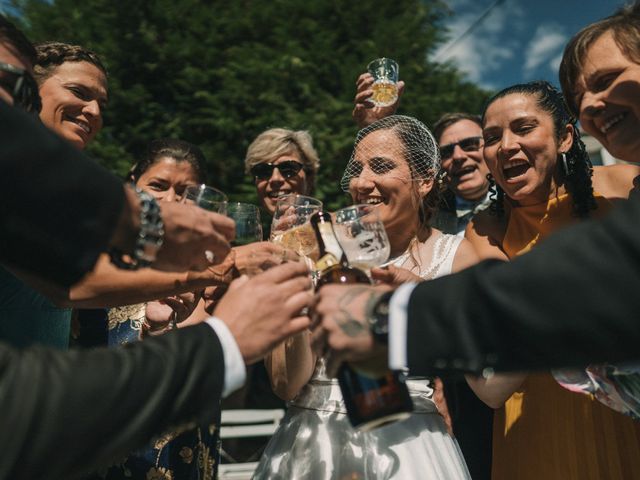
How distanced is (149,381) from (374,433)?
1354mm

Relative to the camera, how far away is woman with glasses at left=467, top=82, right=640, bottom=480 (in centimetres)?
255

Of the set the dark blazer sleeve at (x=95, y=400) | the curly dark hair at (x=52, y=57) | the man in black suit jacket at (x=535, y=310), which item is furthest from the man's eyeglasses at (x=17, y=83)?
the curly dark hair at (x=52, y=57)

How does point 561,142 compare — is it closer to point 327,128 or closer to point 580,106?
point 580,106

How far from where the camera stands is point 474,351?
149cm

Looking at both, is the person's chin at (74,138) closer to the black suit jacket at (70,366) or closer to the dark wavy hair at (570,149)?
the black suit jacket at (70,366)

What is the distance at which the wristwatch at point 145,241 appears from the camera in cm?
161

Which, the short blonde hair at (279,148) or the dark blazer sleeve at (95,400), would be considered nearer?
the dark blazer sleeve at (95,400)

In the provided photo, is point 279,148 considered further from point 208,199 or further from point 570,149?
point 208,199

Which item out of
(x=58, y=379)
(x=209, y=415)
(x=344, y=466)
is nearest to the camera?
(x=58, y=379)

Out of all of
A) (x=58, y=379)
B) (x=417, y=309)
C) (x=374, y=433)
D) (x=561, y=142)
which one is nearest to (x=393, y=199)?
(x=561, y=142)

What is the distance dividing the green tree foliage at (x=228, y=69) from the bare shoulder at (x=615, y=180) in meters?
6.01

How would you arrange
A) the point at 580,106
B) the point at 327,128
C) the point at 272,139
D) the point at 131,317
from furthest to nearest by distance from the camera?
the point at 327,128 < the point at 272,139 < the point at 131,317 < the point at 580,106

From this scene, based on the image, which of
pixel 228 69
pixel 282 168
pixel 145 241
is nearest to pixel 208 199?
pixel 145 241

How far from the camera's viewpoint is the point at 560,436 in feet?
8.59
